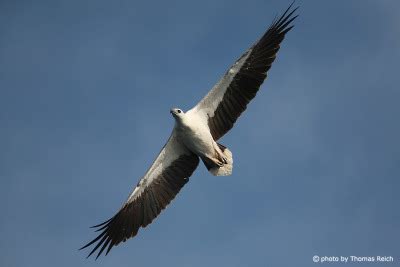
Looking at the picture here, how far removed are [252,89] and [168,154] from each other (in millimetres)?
2848

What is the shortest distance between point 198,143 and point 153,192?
1834 millimetres

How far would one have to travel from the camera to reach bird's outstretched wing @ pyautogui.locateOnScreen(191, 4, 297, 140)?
54.4ft

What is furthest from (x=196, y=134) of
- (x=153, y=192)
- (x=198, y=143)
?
(x=153, y=192)

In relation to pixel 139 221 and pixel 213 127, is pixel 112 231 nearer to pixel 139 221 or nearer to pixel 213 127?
pixel 139 221

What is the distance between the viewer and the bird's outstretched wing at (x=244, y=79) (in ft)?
54.4

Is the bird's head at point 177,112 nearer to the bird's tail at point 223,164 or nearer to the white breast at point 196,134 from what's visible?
the white breast at point 196,134

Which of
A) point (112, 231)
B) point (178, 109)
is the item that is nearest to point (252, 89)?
point (178, 109)

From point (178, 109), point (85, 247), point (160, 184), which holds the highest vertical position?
point (178, 109)

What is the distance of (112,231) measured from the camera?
56.5 feet

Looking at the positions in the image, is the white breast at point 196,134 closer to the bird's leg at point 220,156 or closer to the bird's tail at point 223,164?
the bird's leg at point 220,156

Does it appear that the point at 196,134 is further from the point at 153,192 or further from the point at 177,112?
the point at 153,192

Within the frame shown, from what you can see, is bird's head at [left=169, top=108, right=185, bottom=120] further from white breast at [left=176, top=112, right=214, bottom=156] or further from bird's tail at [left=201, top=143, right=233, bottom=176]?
bird's tail at [left=201, top=143, right=233, bottom=176]

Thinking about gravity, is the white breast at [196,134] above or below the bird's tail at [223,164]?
above

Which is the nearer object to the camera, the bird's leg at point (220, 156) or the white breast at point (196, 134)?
the white breast at point (196, 134)
